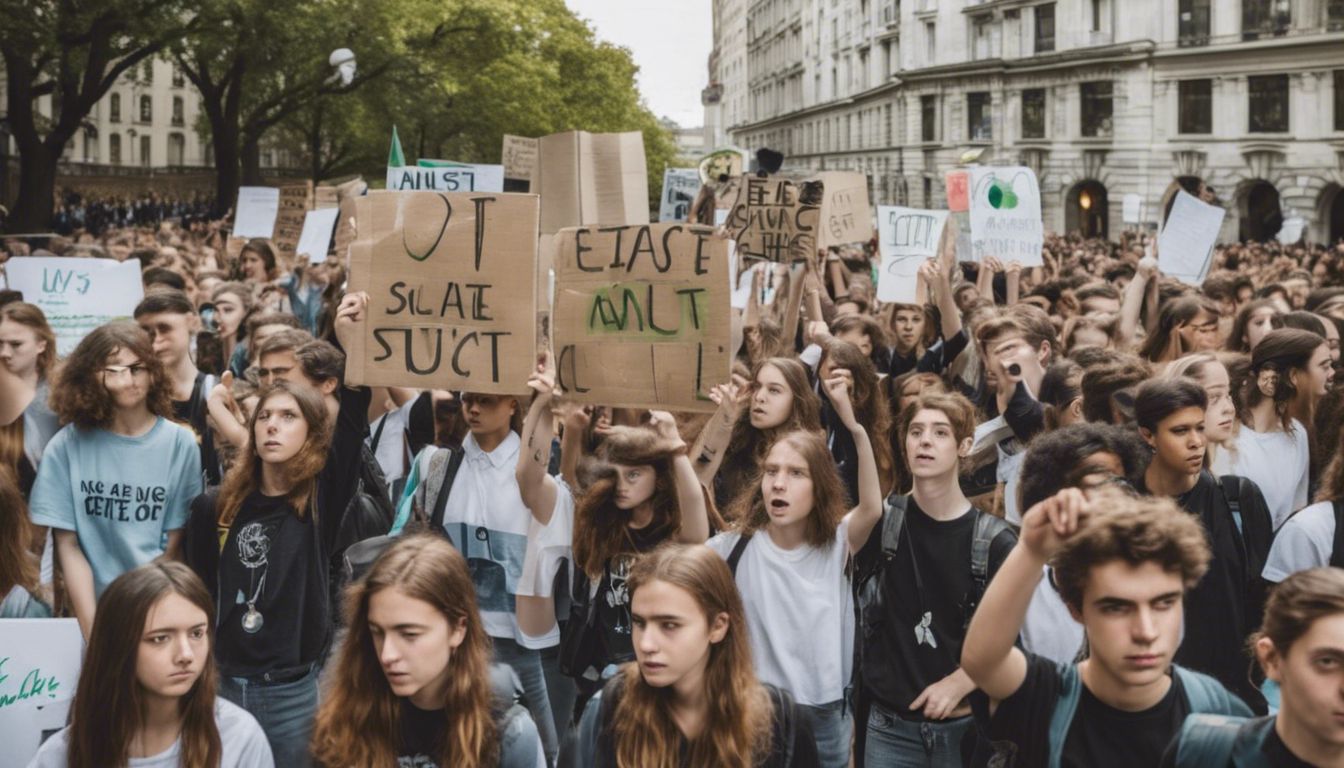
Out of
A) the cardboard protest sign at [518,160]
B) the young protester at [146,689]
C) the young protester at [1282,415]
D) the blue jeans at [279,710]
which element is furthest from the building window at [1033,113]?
the young protester at [146,689]

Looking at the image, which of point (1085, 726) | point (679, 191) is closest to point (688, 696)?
point (1085, 726)

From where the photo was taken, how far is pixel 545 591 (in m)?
4.70

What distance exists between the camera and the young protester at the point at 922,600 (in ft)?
13.5

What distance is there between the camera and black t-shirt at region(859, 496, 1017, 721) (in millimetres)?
4160

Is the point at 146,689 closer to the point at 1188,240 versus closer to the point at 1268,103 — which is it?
the point at 1188,240

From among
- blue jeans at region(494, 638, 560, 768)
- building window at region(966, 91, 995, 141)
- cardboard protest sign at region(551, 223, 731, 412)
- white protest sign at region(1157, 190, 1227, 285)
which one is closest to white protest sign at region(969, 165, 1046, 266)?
white protest sign at region(1157, 190, 1227, 285)

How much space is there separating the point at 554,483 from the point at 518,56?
117 ft

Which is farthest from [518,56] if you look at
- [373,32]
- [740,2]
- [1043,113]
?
[740,2]

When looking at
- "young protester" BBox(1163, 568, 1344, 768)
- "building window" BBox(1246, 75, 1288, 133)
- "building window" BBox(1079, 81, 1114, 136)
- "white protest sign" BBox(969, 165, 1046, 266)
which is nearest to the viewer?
"young protester" BBox(1163, 568, 1344, 768)

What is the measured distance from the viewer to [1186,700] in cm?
281

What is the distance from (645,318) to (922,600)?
1.37 m

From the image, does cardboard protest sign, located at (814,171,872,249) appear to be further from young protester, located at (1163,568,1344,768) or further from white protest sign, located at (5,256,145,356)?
young protester, located at (1163,568,1344,768)

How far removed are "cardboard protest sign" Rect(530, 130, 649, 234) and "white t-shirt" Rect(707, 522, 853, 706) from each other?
4.45 m

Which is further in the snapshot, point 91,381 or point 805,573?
point 91,381
